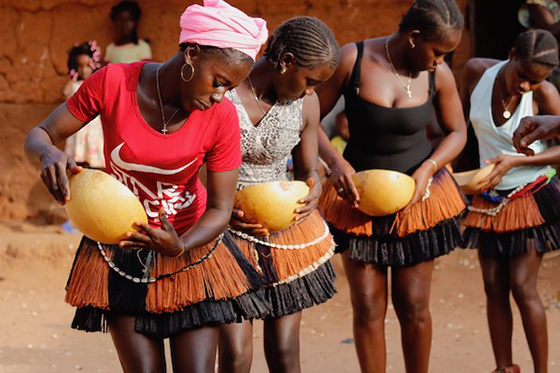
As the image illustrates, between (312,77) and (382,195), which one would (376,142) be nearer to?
(382,195)

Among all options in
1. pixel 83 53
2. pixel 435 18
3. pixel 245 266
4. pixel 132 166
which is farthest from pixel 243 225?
pixel 83 53

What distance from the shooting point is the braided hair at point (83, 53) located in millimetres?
9117

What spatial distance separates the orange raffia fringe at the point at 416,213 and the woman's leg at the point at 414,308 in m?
0.23

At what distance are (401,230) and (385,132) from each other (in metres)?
0.51

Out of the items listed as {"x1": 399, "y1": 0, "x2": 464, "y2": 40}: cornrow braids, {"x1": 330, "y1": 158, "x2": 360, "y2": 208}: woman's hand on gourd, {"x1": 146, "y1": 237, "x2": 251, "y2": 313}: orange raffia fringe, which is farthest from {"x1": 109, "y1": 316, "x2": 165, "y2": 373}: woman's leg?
{"x1": 399, "y1": 0, "x2": 464, "y2": 40}: cornrow braids

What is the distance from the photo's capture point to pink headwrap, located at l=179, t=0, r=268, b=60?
3.20 m

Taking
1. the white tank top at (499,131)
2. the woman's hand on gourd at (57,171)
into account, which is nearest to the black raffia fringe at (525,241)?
the white tank top at (499,131)

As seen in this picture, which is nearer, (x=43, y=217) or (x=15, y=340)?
(x=15, y=340)

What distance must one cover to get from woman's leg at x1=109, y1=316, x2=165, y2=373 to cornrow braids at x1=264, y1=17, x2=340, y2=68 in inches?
51.4

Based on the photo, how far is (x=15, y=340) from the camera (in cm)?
687

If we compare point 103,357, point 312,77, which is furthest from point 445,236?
point 103,357

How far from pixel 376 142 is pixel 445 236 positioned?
0.63 meters

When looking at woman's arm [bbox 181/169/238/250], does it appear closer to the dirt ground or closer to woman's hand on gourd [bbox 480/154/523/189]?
woman's hand on gourd [bbox 480/154/523/189]

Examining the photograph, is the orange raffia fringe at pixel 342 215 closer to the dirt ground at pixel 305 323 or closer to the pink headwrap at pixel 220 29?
the pink headwrap at pixel 220 29
